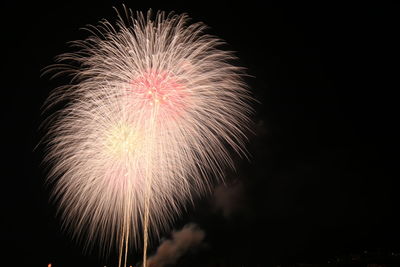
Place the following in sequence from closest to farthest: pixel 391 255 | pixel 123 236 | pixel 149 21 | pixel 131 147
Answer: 1. pixel 149 21
2. pixel 131 147
3. pixel 123 236
4. pixel 391 255

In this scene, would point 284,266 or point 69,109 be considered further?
point 284,266

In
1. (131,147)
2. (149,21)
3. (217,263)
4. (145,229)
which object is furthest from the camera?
(131,147)

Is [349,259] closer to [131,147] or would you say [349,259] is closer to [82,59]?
[131,147]

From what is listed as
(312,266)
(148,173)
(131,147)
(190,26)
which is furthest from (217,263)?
(312,266)

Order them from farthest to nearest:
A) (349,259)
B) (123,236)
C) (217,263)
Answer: (349,259)
(123,236)
(217,263)

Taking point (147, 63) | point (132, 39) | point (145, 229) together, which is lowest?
point (145, 229)

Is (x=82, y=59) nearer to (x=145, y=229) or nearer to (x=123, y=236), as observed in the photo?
(x=145, y=229)

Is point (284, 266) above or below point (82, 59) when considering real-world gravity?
below

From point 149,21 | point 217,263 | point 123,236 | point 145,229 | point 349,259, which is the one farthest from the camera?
point 349,259

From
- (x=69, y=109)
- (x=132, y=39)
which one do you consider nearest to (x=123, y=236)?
(x=69, y=109)
